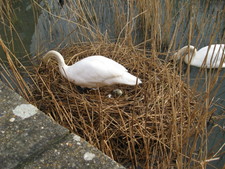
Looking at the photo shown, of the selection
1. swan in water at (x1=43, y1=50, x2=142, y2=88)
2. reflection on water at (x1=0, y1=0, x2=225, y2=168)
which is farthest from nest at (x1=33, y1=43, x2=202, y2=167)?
reflection on water at (x1=0, y1=0, x2=225, y2=168)

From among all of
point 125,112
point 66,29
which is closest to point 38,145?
point 125,112

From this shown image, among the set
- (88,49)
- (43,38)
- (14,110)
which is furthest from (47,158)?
(43,38)

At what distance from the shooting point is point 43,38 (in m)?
4.50

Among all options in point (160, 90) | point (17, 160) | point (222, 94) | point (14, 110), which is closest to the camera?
point (17, 160)

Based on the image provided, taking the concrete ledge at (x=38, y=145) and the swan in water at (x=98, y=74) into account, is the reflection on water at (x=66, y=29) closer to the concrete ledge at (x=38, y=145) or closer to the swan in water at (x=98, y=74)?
the swan in water at (x=98, y=74)

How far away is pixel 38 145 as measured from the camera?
1201mm

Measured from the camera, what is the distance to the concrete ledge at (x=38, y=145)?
1133 mm

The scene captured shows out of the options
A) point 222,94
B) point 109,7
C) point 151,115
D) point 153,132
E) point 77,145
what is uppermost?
point 77,145

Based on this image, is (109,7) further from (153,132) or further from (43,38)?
(153,132)

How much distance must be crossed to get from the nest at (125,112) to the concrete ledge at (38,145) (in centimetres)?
91


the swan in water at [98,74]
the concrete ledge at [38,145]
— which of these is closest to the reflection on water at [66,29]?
the swan in water at [98,74]

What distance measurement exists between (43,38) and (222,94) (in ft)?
9.10

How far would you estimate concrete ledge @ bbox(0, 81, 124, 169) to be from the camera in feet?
3.72

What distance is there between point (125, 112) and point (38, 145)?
1.54m
